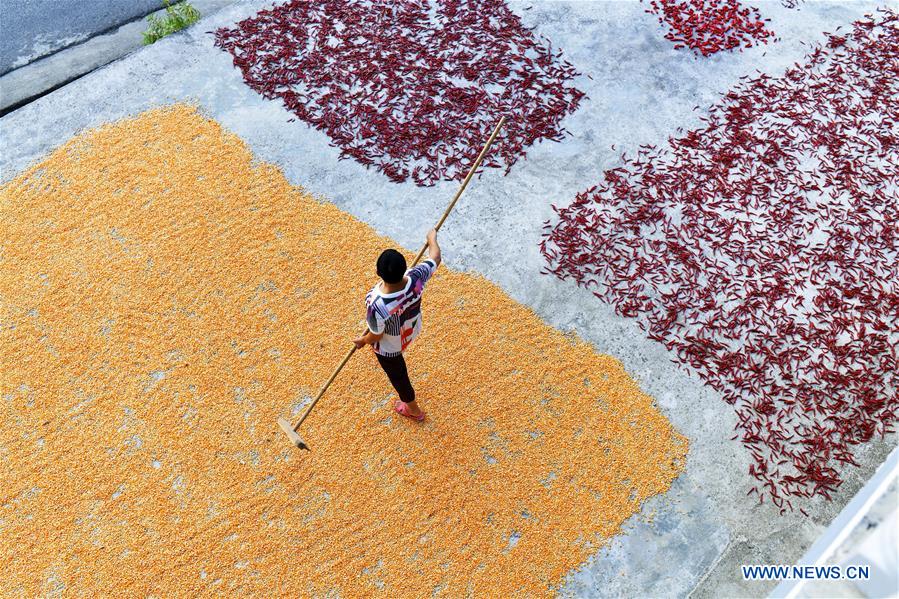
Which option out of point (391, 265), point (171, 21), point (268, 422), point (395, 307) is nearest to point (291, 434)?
point (268, 422)

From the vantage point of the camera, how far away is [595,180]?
6914 mm

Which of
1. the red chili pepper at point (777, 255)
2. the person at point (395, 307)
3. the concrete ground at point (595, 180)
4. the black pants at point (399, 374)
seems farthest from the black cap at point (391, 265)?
the red chili pepper at point (777, 255)

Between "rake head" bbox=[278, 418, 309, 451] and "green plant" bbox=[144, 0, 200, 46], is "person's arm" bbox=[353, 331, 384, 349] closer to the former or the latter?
"rake head" bbox=[278, 418, 309, 451]

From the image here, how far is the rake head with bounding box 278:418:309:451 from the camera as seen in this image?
4613 millimetres

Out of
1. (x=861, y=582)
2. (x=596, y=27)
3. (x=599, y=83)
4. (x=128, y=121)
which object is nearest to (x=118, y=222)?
(x=128, y=121)

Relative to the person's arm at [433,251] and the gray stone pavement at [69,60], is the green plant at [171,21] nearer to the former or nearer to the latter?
the gray stone pavement at [69,60]

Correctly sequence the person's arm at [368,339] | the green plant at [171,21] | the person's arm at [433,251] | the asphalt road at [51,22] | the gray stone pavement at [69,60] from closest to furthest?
1. the person's arm at [368,339]
2. the person's arm at [433,251]
3. the gray stone pavement at [69,60]
4. the green plant at [171,21]
5. the asphalt road at [51,22]

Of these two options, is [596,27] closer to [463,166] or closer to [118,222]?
[463,166]

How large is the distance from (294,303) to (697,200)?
3.94 meters

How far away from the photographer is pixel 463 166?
277 inches

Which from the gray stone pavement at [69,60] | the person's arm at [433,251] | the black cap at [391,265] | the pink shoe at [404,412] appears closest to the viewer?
the black cap at [391,265]

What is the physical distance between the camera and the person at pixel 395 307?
410cm

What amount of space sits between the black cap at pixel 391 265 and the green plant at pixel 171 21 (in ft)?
20.3

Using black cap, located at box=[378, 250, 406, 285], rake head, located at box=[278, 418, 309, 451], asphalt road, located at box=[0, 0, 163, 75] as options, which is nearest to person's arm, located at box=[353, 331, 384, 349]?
black cap, located at box=[378, 250, 406, 285]
